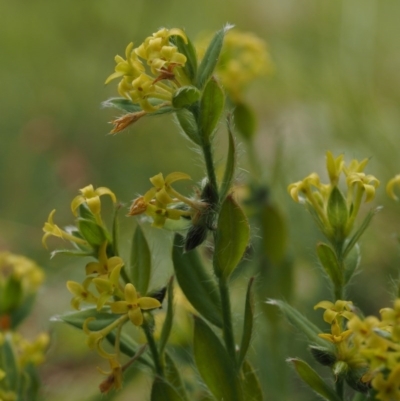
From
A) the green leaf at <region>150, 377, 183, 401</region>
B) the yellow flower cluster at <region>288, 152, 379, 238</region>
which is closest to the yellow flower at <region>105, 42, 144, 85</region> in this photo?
the yellow flower cluster at <region>288, 152, 379, 238</region>

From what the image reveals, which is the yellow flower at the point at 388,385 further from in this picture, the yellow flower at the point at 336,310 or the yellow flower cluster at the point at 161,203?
the yellow flower cluster at the point at 161,203

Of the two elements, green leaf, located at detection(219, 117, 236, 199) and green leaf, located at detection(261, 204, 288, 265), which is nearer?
green leaf, located at detection(219, 117, 236, 199)

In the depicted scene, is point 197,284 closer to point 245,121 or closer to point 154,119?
point 245,121

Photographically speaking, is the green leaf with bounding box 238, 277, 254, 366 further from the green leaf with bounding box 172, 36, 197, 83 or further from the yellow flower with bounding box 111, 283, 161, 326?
the green leaf with bounding box 172, 36, 197, 83

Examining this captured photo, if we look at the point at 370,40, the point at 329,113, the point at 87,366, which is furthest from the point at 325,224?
the point at 370,40

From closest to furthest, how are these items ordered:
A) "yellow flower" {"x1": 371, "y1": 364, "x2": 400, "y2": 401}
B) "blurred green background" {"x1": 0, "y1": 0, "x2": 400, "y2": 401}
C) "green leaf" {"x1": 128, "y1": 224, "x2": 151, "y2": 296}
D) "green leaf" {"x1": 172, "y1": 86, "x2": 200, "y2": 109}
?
1. "yellow flower" {"x1": 371, "y1": 364, "x2": 400, "y2": 401}
2. "green leaf" {"x1": 172, "y1": 86, "x2": 200, "y2": 109}
3. "green leaf" {"x1": 128, "y1": 224, "x2": 151, "y2": 296}
4. "blurred green background" {"x1": 0, "y1": 0, "x2": 400, "y2": 401}

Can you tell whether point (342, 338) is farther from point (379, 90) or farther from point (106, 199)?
point (379, 90)
